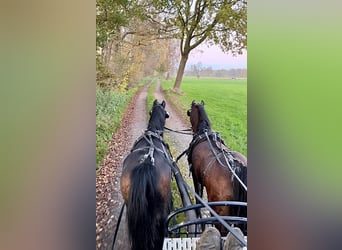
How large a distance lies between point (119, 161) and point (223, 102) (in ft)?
2.02

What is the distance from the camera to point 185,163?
6.52ft

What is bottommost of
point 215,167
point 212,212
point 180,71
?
point 212,212

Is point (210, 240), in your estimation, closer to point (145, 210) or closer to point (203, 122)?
point (145, 210)

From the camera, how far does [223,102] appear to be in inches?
76.9

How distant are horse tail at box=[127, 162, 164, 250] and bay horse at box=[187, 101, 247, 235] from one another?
0.73 feet

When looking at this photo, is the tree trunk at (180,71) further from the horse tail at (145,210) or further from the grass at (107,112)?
the horse tail at (145,210)

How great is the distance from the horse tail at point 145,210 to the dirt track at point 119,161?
2.1 inches

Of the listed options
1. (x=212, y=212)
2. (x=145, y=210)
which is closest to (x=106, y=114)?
(x=145, y=210)

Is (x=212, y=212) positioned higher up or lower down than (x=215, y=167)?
lower down

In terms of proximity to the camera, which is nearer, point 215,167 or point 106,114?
point 106,114

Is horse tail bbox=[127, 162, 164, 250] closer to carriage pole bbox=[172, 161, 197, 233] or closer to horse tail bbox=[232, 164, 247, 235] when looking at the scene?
carriage pole bbox=[172, 161, 197, 233]

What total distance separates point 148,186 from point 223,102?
58cm
